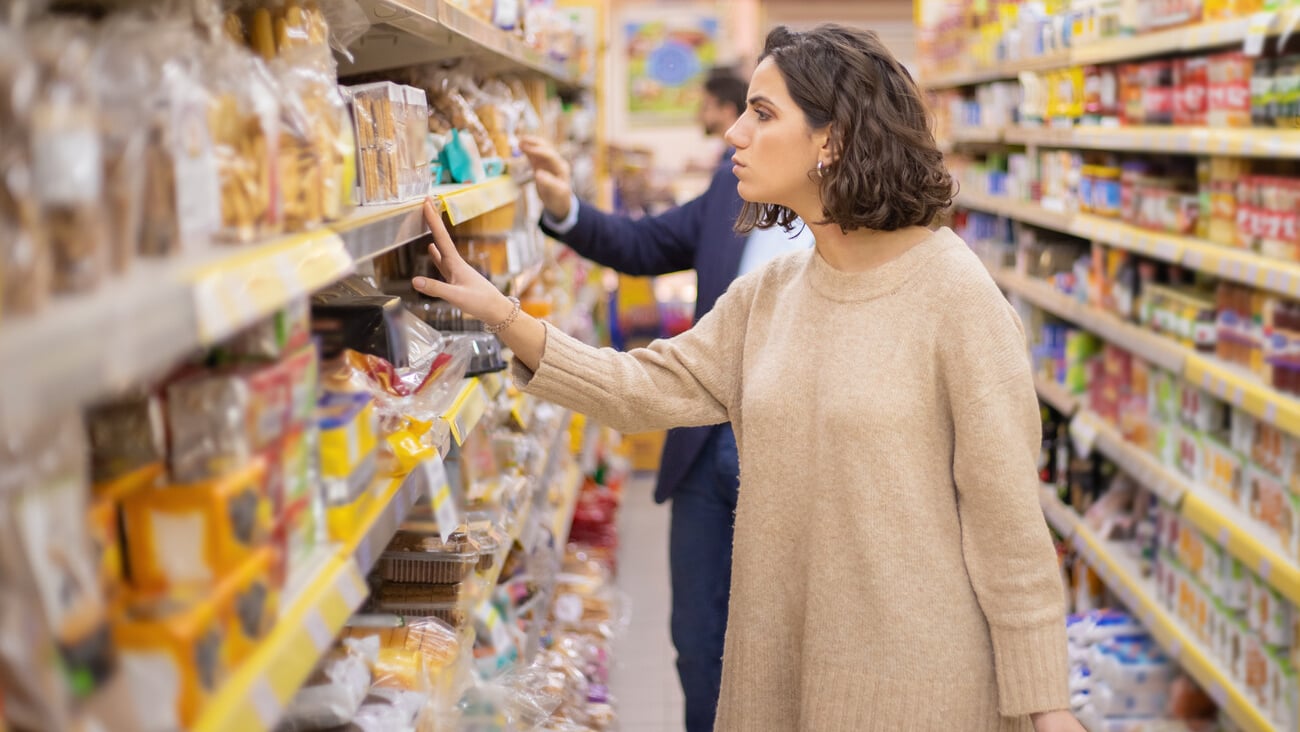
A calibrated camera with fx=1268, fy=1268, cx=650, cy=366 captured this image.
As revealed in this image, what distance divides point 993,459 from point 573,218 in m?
1.64

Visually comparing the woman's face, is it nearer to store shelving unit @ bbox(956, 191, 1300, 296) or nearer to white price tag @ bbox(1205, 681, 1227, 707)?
store shelving unit @ bbox(956, 191, 1300, 296)

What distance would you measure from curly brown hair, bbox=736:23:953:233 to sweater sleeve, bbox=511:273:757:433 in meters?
0.32

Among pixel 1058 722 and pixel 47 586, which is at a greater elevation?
pixel 47 586

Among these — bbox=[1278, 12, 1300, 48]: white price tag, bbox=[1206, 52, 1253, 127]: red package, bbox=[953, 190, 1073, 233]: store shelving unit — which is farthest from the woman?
bbox=[953, 190, 1073, 233]: store shelving unit

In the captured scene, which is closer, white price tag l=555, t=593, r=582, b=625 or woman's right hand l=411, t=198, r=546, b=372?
woman's right hand l=411, t=198, r=546, b=372

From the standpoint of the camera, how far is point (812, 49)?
6.51 ft

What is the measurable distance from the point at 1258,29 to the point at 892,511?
1.73 meters

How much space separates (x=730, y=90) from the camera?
405 centimetres

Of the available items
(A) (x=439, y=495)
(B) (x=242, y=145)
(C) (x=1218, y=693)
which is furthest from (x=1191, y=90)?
(B) (x=242, y=145)

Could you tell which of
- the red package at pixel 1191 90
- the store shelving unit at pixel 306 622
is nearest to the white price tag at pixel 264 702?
the store shelving unit at pixel 306 622

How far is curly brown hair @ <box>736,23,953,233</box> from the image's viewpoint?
1.91 m

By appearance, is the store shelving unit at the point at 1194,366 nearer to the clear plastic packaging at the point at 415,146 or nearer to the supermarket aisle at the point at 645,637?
the supermarket aisle at the point at 645,637

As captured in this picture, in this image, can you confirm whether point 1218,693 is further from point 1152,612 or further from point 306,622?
point 306,622

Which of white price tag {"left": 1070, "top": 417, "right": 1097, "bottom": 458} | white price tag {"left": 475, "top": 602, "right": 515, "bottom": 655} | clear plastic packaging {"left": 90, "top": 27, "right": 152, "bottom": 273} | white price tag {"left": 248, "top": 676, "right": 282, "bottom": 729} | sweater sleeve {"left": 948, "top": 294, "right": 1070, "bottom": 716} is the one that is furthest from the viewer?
white price tag {"left": 1070, "top": 417, "right": 1097, "bottom": 458}
